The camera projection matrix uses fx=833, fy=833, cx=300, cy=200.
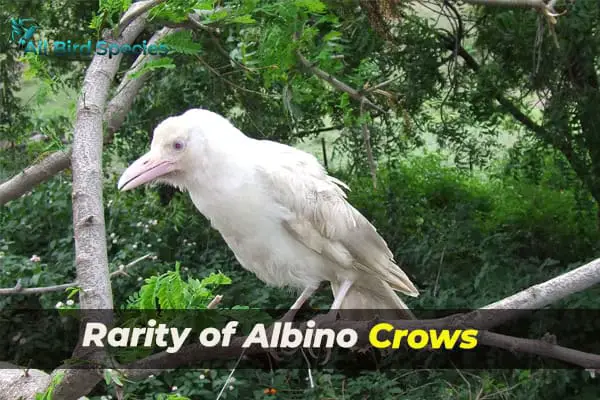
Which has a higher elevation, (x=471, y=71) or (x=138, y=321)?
(x=471, y=71)

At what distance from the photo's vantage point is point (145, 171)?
1.76 meters

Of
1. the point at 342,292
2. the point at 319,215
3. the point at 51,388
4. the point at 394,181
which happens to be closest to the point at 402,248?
the point at 394,181

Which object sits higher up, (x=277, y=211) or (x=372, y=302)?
(x=277, y=211)

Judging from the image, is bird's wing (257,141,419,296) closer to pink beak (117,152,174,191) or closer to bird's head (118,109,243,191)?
bird's head (118,109,243,191)

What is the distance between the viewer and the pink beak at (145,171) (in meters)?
1.73

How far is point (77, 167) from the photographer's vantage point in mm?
1835

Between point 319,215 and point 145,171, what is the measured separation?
0.48 meters

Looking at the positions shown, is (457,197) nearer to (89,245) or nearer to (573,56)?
(573,56)

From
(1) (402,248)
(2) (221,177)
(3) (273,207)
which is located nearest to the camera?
(2) (221,177)

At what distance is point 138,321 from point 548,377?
91.3 inches

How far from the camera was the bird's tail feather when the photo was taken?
2.25 metres

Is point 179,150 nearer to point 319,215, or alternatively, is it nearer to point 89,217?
point 89,217

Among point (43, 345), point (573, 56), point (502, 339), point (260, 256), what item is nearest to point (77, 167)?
point (260, 256)

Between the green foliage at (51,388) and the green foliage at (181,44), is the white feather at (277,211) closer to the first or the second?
the green foliage at (181,44)
